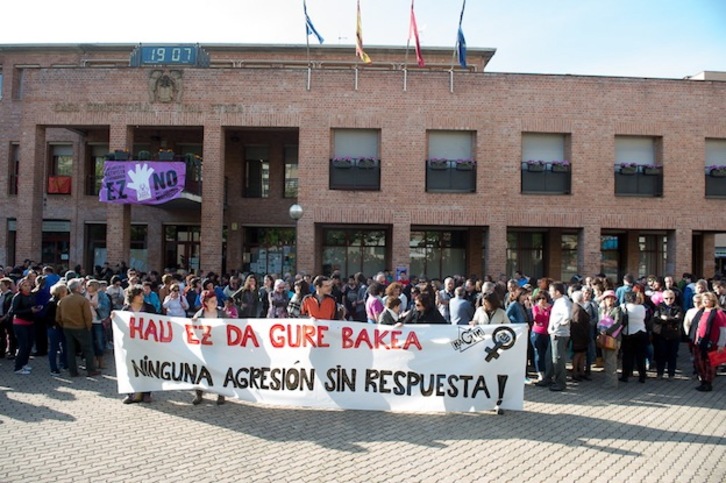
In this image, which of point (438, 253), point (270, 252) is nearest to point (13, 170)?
point (270, 252)

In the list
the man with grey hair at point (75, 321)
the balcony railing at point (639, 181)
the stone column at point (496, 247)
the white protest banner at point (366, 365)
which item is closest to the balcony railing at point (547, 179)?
the stone column at point (496, 247)

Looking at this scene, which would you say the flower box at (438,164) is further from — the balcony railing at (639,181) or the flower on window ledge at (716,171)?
the flower on window ledge at (716,171)

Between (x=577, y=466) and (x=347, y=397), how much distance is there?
3151 millimetres

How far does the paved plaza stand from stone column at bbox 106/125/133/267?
37.1 feet

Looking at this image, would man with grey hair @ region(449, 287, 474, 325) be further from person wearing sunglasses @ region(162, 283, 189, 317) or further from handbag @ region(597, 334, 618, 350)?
person wearing sunglasses @ region(162, 283, 189, 317)

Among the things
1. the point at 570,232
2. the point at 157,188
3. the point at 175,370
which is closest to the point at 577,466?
the point at 175,370

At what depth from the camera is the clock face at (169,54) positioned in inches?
827

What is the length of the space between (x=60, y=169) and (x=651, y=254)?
26.5 meters

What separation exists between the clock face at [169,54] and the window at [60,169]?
5.98 m

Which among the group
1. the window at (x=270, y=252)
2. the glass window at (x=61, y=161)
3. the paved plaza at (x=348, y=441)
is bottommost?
the paved plaza at (x=348, y=441)

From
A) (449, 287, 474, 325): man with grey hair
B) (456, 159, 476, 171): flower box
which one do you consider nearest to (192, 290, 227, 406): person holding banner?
(449, 287, 474, 325): man with grey hair

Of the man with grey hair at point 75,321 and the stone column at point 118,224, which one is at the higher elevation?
the stone column at point 118,224

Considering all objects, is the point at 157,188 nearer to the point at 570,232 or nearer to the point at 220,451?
the point at 220,451

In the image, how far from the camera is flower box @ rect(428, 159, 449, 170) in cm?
1934
